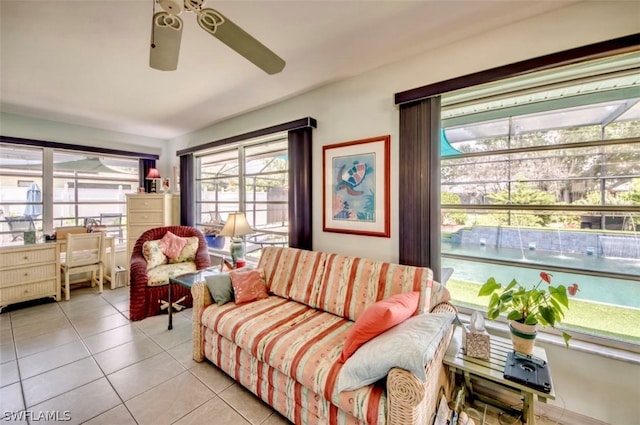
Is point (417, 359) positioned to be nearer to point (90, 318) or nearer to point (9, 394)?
point (9, 394)

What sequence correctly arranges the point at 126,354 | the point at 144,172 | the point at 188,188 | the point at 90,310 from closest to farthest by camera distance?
the point at 126,354, the point at 90,310, the point at 188,188, the point at 144,172

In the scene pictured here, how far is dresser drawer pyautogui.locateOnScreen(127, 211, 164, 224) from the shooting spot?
402 cm

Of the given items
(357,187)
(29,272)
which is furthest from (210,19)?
(29,272)

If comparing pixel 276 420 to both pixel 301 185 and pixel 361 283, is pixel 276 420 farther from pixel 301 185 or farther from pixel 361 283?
pixel 301 185

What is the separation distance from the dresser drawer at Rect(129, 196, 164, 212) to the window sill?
15.4ft

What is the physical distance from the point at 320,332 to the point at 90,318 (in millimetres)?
2943

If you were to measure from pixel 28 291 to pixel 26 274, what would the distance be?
0.22m

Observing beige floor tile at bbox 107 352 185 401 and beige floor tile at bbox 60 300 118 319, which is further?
beige floor tile at bbox 60 300 118 319

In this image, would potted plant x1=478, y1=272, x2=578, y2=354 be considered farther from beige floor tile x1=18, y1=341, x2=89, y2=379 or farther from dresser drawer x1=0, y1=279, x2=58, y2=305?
dresser drawer x1=0, y1=279, x2=58, y2=305

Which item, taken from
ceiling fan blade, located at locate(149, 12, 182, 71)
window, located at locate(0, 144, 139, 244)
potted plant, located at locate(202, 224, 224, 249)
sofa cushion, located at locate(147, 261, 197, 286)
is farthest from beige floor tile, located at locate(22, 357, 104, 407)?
window, located at locate(0, 144, 139, 244)

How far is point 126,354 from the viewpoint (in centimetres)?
225

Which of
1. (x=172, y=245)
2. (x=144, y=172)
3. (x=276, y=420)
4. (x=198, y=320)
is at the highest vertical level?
(x=144, y=172)

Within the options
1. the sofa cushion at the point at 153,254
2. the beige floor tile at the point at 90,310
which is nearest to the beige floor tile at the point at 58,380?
the beige floor tile at the point at 90,310

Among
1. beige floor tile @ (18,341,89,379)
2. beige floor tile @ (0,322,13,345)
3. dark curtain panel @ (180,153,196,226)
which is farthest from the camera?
dark curtain panel @ (180,153,196,226)
